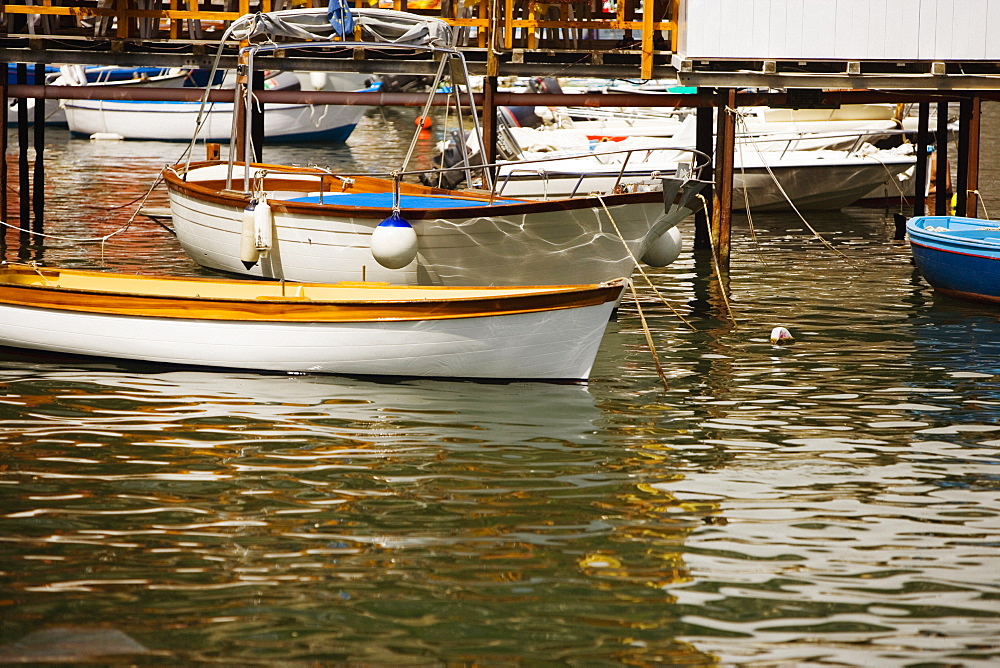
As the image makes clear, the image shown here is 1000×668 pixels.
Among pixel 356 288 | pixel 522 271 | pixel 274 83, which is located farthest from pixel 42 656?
pixel 274 83

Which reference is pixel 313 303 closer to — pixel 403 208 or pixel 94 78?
pixel 403 208

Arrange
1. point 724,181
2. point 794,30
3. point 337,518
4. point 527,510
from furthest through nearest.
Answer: point 724,181 → point 794,30 → point 527,510 → point 337,518

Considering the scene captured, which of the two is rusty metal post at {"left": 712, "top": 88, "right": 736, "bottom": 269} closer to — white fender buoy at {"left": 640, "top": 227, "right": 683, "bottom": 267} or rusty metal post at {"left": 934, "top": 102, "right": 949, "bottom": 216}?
white fender buoy at {"left": 640, "top": 227, "right": 683, "bottom": 267}

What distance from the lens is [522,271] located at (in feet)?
43.3

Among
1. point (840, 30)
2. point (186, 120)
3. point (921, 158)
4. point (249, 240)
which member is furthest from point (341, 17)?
point (186, 120)

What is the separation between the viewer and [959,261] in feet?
46.2

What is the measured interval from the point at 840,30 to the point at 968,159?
3.33 m

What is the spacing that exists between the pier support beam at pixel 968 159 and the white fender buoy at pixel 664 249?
5092 mm

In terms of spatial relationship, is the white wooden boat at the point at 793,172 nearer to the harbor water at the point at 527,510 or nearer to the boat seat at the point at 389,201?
the boat seat at the point at 389,201

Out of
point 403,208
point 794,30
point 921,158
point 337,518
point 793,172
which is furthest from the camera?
point 793,172

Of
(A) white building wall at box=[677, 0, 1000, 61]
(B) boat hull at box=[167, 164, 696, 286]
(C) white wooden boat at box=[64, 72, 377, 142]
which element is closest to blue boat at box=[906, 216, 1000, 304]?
(A) white building wall at box=[677, 0, 1000, 61]

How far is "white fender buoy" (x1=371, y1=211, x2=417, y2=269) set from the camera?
1258cm

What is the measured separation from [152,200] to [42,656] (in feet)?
61.9

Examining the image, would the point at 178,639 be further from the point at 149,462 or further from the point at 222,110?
the point at 222,110
